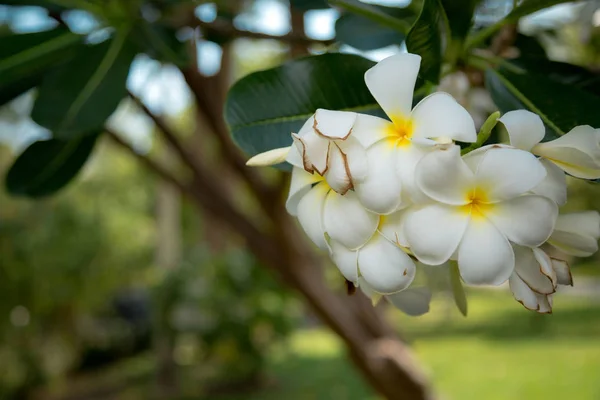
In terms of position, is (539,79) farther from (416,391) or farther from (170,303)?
(170,303)

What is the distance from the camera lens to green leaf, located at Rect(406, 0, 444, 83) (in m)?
0.32

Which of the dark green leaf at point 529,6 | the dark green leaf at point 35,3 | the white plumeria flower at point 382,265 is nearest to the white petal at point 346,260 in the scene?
the white plumeria flower at point 382,265

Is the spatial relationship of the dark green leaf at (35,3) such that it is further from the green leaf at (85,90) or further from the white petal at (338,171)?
the white petal at (338,171)

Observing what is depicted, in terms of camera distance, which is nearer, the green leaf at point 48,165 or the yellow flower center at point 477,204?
the yellow flower center at point 477,204

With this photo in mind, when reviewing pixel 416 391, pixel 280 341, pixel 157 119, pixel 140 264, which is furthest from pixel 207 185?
pixel 140 264

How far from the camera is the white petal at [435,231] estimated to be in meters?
0.26

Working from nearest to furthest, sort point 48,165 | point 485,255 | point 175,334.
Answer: point 485,255 < point 48,165 < point 175,334

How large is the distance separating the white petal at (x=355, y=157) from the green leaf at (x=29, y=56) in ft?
1.23

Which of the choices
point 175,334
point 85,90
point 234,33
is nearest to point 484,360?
point 175,334

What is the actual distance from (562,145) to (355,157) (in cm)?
10

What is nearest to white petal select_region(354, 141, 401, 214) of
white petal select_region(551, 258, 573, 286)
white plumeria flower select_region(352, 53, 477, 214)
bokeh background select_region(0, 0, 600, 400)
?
white plumeria flower select_region(352, 53, 477, 214)

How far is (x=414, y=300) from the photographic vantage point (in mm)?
325

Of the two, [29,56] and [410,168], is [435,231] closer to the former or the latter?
[410,168]

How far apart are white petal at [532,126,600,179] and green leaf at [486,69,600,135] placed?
0.20 feet
